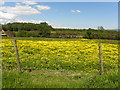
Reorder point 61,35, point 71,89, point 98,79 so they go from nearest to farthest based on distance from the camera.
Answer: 1. point 71,89
2. point 98,79
3. point 61,35

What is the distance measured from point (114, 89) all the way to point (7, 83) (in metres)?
2.44

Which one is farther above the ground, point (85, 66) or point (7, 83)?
point (7, 83)

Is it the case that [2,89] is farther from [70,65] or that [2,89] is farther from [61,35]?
[61,35]

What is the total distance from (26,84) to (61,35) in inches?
1421

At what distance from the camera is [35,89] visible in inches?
164

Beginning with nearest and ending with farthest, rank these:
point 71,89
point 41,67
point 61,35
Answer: point 71,89
point 41,67
point 61,35

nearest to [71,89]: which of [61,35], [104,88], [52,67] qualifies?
[104,88]

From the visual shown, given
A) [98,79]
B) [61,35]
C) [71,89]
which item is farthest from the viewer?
[61,35]

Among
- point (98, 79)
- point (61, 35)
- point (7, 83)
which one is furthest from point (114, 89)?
point (61, 35)

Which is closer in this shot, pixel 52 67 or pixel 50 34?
pixel 52 67

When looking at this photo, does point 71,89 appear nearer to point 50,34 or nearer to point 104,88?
point 104,88

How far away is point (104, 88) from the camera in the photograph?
4453 mm

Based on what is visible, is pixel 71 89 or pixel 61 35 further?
pixel 61 35

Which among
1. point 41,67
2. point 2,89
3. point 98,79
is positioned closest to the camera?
point 2,89
